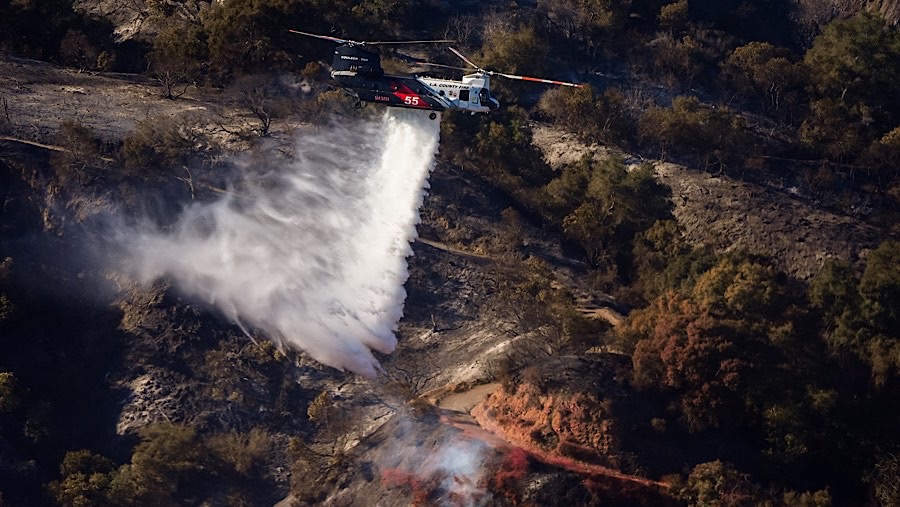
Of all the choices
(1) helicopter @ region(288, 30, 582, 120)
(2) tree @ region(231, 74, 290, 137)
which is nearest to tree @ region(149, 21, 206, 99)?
(2) tree @ region(231, 74, 290, 137)

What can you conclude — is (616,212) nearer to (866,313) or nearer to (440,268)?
(440,268)

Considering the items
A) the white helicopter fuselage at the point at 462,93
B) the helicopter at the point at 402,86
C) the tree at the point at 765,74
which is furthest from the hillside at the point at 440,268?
the white helicopter fuselage at the point at 462,93

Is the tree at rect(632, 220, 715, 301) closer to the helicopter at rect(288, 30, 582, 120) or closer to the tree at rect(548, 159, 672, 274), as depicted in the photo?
the tree at rect(548, 159, 672, 274)

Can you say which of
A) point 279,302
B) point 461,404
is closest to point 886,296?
point 461,404

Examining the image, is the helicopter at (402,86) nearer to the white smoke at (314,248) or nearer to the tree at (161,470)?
the white smoke at (314,248)

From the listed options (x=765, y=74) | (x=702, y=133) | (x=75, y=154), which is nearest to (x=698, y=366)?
(x=702, y=133)

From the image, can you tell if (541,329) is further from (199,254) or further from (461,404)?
(199,254)
